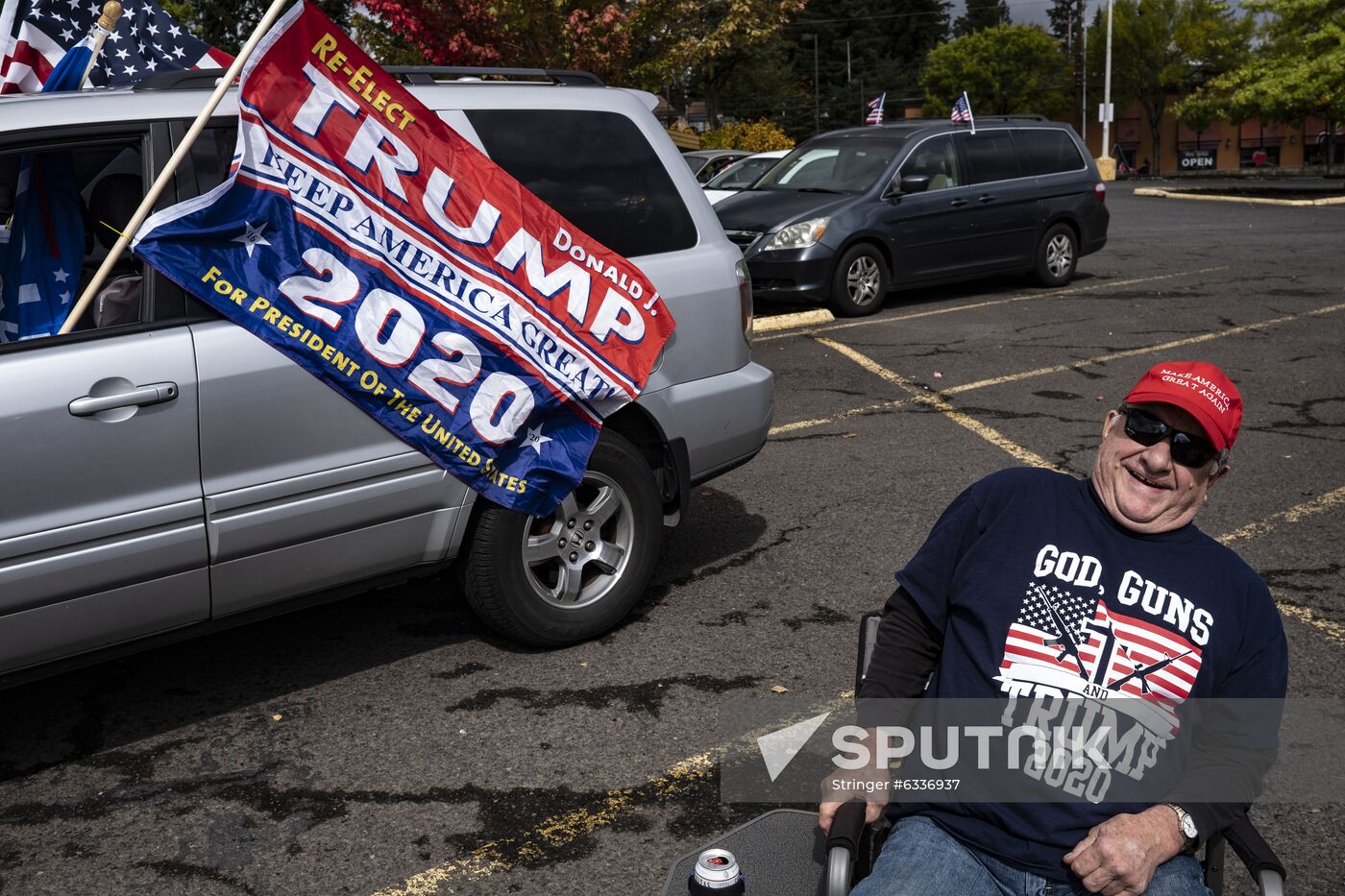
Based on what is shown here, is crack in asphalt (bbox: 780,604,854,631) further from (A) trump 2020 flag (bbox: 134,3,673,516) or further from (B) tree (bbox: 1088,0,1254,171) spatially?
(B) tree (bbox: 1088,0,1254,171)

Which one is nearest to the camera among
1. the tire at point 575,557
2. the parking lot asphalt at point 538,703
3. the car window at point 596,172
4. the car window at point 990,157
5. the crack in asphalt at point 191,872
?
the crack in asphalt at point 191,872

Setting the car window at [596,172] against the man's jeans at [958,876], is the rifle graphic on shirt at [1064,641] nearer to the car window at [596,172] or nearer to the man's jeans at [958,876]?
the man's jeans at [958,876]

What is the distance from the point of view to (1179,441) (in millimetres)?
2527

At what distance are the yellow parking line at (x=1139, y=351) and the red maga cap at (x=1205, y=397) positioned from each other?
6.24 meters

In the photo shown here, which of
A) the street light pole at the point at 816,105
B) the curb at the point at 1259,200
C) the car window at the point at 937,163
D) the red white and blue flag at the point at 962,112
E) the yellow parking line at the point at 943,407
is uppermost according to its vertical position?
the street light pole at the point at 816,105

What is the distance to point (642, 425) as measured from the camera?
15.4 feet

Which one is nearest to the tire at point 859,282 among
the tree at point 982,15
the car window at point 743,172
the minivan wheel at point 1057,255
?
the minivan wheel at point 1057,255

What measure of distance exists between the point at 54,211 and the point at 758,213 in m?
8.78

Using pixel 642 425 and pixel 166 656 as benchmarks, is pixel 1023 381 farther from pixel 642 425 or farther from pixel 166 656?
pixel 166 656

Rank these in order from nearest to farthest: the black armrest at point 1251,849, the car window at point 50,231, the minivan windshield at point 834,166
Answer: the black armrest at point 1251,849 → the car window at point 50,231 → the minivan windshield at point 834,166

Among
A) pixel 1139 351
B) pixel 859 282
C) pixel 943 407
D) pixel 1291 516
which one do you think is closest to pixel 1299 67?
pixel 859 282

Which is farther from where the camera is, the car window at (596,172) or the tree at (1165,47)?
the tree at (1165,47)

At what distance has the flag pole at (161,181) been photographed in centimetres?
357

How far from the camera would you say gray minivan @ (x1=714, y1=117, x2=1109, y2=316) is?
1183cm
